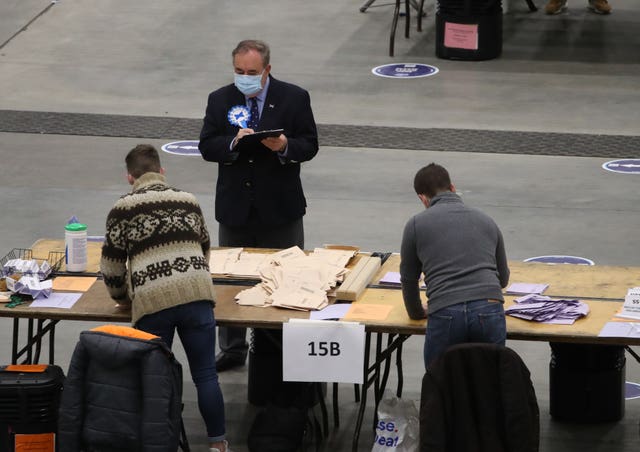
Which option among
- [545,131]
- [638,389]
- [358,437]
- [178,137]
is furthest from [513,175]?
[358,437]

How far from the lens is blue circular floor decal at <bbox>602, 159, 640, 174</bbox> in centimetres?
1212

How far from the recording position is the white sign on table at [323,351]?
21.5 feet

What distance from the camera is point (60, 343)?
8.63 meters

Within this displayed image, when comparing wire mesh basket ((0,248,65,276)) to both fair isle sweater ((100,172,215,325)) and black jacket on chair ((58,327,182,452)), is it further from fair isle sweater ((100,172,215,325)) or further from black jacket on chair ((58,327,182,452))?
black jacket on chair ((58,327,182,452))

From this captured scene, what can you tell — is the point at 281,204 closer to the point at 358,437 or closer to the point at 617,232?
the point at 358,437

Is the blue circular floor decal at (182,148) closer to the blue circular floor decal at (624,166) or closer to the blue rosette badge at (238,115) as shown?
the blue circular floor decal at (624,166)

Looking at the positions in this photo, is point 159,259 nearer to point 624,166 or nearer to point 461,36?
point 624,166

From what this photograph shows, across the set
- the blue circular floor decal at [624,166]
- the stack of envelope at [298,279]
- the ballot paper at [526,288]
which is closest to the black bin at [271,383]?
the stack of envelope at [298,279]

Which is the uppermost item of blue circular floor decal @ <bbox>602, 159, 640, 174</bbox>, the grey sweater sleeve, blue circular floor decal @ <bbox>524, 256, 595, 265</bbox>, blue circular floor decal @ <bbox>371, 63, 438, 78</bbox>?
the grey sweater sleeve

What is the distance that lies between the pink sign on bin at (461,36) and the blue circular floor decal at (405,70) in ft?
1.46

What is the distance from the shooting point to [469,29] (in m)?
16.1

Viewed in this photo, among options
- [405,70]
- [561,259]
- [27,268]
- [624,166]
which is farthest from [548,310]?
[405,70]

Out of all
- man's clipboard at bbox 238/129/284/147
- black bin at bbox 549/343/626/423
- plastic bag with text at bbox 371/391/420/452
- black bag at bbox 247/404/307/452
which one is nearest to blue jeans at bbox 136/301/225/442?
black bag at bbox 247/404/307/452

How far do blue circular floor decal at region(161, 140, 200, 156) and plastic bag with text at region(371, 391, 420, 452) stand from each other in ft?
20.9
